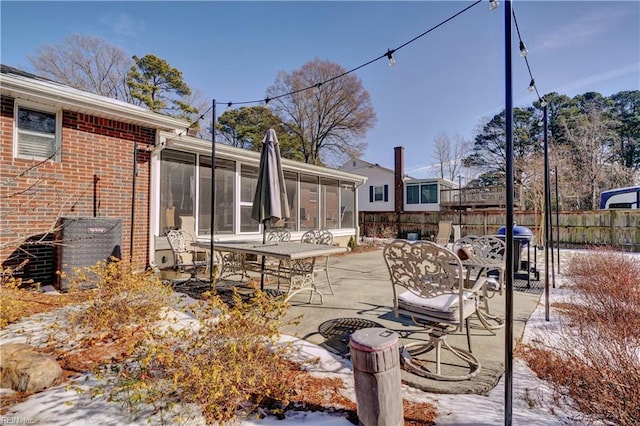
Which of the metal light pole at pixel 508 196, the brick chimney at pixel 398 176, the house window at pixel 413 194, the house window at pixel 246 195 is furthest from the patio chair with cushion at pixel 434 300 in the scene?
the house window at pixel 413 194

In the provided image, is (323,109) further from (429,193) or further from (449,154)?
(449,154)

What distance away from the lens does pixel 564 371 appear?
2.25m

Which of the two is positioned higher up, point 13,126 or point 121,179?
point 13,126

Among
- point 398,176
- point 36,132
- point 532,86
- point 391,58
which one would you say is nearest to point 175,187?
point 36,132

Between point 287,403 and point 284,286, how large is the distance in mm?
3457

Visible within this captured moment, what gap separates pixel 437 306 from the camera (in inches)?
96.8

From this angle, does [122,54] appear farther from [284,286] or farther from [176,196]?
[284,286]

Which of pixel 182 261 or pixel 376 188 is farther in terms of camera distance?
pixel 376 188

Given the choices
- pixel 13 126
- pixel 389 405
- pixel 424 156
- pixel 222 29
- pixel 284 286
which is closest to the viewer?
pixel 389 405

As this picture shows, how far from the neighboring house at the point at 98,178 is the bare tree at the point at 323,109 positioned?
47.5 ft

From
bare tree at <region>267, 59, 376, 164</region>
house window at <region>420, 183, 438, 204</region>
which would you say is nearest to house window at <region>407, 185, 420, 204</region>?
house window at <region>420, 183, 438, 204</region>

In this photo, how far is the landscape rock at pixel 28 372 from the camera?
2.17 meters

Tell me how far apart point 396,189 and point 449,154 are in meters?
12.6

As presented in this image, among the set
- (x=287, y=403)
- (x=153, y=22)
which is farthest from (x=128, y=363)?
(x=153, y=22)
